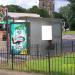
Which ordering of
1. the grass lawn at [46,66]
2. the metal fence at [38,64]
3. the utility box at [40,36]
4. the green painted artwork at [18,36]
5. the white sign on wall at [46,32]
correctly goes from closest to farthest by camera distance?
the grass lawn at [46,66] → the metal fence at [38,64] → the green painted artwork at [18,36] → the white sign on wall at [46,32] → the utility box at [40,36]

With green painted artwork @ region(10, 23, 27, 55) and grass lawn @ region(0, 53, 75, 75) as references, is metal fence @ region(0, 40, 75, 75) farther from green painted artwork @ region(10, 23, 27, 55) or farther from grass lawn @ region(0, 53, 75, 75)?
green painted artwork @ region(10, 23, 27, 55)

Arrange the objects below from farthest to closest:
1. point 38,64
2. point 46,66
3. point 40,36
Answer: point 40,36 < point 38,64 < point 46,66

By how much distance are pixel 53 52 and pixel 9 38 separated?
2789 mm

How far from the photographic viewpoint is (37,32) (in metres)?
22.0

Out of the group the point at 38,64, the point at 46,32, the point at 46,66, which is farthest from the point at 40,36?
the point at 46,66

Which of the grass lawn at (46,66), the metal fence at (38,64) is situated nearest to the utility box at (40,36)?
the metal fence at (38,64)

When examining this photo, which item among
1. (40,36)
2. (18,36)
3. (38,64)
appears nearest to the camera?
(38,64)

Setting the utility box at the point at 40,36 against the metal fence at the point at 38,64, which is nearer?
the metal fence at the point at 38,64

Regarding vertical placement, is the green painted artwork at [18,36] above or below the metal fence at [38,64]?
above

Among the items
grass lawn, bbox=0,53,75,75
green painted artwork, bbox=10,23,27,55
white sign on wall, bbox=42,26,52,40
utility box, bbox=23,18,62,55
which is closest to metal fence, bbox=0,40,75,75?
grass lawn, bbox=0,53,75,75

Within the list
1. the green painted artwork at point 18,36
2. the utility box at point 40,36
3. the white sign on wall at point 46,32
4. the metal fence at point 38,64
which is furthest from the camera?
the utility box at point 40,36

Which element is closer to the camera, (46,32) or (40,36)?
(46,32)

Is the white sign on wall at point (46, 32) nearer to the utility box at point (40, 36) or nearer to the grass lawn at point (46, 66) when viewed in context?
the utility box at point (40, 36)

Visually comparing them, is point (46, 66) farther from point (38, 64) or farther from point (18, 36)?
point (18, 36)
